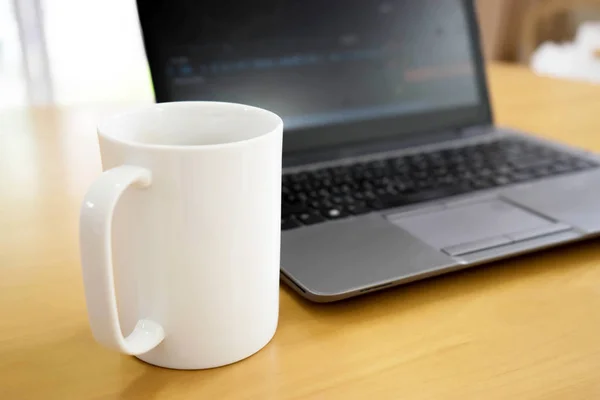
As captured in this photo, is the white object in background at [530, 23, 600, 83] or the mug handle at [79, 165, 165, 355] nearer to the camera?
the mug handle at [79, 165, 165, 355]

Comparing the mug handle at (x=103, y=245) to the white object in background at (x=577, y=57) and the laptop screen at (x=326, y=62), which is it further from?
the white object in background at (x=577, y=57)

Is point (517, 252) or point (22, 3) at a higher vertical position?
point (22, 3)

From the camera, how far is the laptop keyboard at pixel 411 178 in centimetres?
53

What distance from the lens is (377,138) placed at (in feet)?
2.31

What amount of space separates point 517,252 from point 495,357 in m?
0.12

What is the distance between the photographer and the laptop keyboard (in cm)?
53

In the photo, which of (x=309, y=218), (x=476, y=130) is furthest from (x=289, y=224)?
(x=476, y=130)

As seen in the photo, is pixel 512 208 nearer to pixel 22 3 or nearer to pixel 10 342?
pixel 10 342

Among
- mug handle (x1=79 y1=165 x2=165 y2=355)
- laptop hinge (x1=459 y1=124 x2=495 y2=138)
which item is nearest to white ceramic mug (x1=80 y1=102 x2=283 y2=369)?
mug handle (x1=79 y1=165 x2=165 y2=355)

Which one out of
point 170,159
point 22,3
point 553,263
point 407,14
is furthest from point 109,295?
point 22,3

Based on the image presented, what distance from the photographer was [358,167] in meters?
0.63

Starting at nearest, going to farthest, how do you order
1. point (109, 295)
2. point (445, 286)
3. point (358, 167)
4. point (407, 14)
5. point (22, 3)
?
point (109, 295) < point (445, 286) < point (358, 167) < point (407, 14) < point (22, 3)

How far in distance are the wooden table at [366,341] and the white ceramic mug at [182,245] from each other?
27 millimetres

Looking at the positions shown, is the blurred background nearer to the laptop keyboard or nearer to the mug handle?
the laptop keyboard
